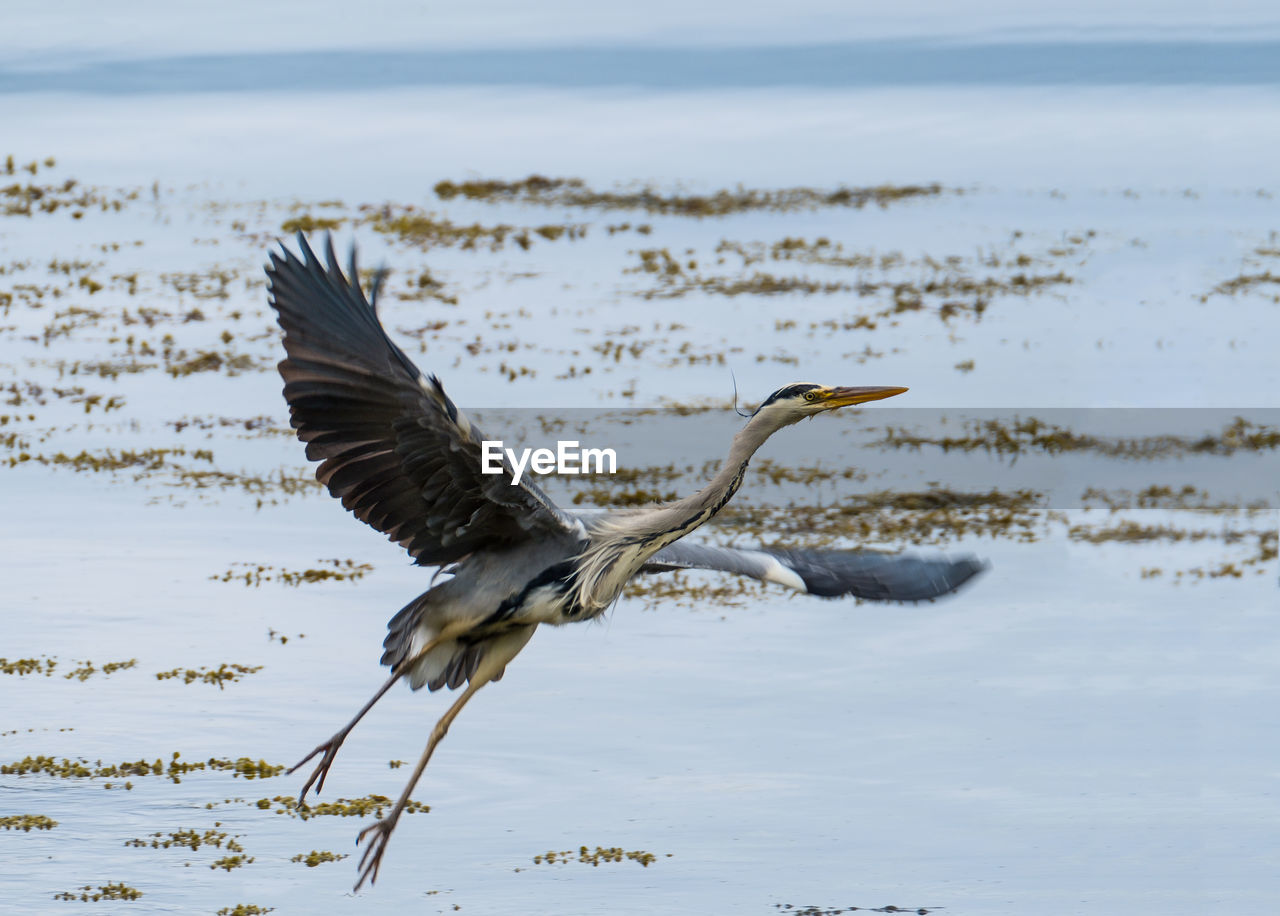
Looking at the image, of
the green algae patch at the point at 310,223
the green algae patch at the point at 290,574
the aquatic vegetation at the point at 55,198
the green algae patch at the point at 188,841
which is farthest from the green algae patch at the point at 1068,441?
the aquatic vegetation at the point at 55,198

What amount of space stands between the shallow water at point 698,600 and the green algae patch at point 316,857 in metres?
0.10

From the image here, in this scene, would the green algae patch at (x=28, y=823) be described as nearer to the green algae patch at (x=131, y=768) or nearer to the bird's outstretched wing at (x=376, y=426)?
the green algae patch at (x=131, y=768)

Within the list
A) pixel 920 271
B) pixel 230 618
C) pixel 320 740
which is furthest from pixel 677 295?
pixel 320 740

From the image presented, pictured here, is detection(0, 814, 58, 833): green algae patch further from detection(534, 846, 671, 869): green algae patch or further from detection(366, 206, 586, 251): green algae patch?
detection(366, 206, 586, 251): green algae patch

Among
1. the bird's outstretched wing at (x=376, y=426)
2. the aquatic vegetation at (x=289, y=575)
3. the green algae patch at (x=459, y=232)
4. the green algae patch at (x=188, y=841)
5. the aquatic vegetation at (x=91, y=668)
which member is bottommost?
the green algae patch at (x=188, y=841)

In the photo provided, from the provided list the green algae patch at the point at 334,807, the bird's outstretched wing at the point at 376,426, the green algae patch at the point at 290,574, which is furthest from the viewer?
the green algae patch at the point at 290,574

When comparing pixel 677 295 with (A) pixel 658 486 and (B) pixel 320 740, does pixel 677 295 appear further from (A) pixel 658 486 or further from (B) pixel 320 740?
(B) pixel 320 740

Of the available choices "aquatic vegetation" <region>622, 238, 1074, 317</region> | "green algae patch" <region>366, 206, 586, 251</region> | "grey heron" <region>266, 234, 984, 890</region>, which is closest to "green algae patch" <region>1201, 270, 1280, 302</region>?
"aquatic vegetation" <region>622, 238, 1074, 317</region>

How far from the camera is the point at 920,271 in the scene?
23719 millimetres

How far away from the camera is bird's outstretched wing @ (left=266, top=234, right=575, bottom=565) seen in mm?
7250

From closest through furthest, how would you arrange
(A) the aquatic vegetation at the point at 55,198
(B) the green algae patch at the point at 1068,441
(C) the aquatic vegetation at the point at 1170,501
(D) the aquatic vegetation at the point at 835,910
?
(D) the aquatic vegetation at the point at 835,910, (C) the aquatic vegetation at the point at 1170,501, (B) the green algae patch at the point at 1068,441, (A) the aquatic vegetation at the point at 55,198

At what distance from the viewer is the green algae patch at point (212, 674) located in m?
10.5

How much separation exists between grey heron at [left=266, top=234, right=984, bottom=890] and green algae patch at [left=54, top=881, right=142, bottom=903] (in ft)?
2.55

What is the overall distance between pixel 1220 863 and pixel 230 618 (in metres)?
5.40
